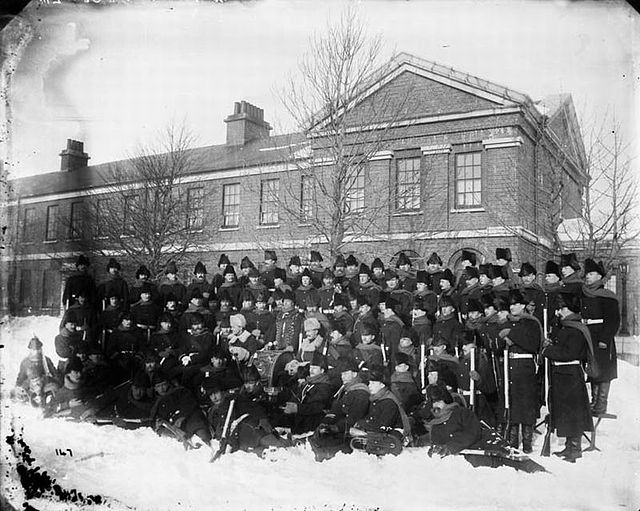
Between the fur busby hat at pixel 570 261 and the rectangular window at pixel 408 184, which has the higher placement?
the rectangular window at pixel 408 184

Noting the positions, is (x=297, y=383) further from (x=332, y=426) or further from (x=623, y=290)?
(x=623, y=290)

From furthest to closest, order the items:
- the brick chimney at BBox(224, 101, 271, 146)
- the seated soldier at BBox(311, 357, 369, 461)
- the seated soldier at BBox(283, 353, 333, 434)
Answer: the brick chimney at BBox(224, 101, 271, 146)
the seated soldier at BBox(283, 353, 333, 434)
the seated soldier at BBox(311, 357, 369, 461)

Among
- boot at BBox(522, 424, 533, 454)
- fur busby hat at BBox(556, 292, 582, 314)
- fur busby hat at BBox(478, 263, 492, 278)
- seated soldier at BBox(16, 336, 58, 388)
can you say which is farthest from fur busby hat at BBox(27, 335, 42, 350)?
fur busby hat at BBox(556, 292, 582, 314)

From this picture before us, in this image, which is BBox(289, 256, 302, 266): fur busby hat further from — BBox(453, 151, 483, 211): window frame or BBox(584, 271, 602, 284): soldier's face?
BBox(584, 271, 602, 284): soldier's face

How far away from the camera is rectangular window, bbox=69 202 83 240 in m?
5.28

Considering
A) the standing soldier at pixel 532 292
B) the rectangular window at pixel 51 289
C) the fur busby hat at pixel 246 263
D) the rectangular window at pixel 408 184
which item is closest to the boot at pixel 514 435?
the standing soldier at pixel 532 292

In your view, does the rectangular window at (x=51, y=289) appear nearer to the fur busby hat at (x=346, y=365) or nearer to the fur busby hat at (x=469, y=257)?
the fur busby hat at (x=346, y=365)

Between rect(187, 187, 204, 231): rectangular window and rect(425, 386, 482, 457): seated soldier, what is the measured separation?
245 cm

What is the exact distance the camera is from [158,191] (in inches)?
206

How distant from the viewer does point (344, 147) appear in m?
4.83

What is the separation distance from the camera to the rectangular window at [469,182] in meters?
4.50

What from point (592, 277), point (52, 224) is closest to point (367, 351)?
point (592, 277)

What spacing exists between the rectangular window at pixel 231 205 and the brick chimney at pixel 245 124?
1.30 ft

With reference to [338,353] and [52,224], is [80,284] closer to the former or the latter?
[52,224]
